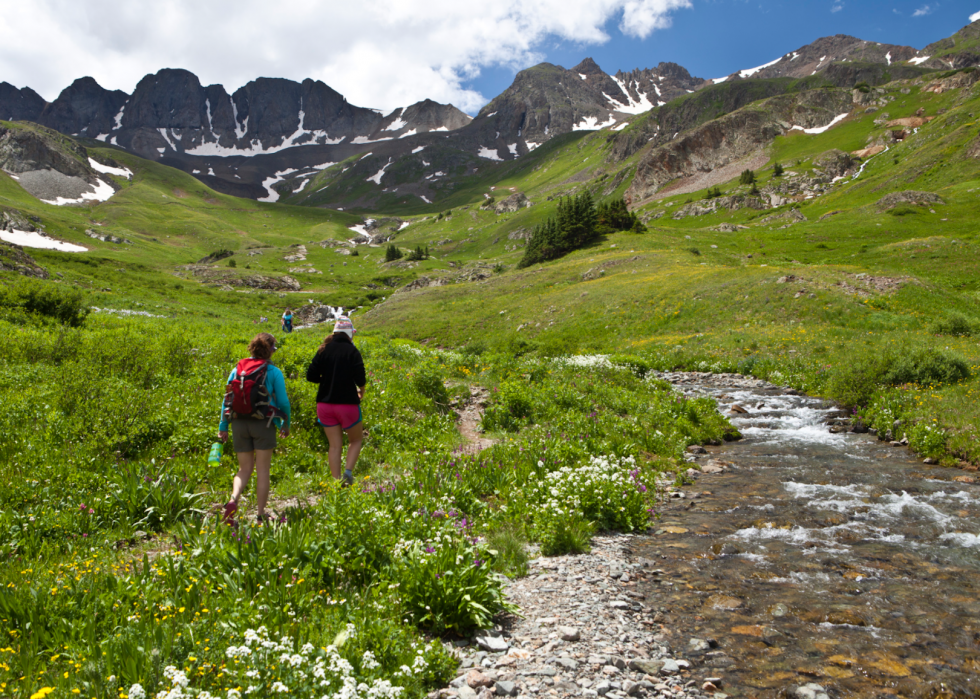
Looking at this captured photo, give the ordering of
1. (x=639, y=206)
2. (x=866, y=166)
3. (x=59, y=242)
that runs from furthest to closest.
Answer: (x=639, y=206) < (x=59, y=242) < (x=866, y=166)

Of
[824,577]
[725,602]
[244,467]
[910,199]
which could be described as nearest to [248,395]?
[244,467]

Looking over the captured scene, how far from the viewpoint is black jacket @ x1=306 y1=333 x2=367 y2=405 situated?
8.97 meters

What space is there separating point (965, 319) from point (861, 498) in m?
23.1

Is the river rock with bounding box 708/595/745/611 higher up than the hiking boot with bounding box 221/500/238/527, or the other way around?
the hiking boot with bounding box 221/500/238/527

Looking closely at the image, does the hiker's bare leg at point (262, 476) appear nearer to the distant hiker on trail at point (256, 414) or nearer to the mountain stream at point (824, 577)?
the distant hiker on trail at point (256, 414)

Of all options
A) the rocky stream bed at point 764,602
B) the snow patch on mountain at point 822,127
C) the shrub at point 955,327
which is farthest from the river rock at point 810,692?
the snow patch on mountain at point 822,127

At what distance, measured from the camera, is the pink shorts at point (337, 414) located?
8.93 meters

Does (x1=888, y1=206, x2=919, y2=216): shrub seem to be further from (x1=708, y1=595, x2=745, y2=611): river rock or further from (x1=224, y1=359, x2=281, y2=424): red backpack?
(x1=224, y1=359, x2=281, y2=424): red backpack

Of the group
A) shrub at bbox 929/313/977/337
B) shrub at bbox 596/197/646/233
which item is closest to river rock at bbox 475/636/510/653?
shrub at bbox 929/313/977/337

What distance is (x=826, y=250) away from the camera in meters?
57.1

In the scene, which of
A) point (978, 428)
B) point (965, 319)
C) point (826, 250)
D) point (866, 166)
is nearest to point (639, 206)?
point (866, 166)

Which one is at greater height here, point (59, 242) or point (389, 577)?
point (59, 242)

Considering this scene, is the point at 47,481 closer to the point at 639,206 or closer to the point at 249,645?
the point at 249,645

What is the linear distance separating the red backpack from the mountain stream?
637 cm
